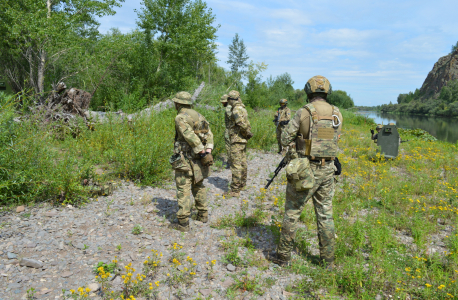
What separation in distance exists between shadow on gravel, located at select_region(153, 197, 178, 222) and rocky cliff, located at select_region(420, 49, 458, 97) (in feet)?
311

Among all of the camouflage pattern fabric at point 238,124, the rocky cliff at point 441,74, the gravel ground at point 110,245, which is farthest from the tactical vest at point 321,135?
the rocky cliff at point 441,74

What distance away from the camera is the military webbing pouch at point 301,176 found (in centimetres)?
319

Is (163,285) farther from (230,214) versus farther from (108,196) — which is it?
(108,196)

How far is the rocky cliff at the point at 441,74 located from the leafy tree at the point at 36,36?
93.5 metres

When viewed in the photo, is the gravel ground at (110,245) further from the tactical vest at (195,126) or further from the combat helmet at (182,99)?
the combat helmet at (182,99)

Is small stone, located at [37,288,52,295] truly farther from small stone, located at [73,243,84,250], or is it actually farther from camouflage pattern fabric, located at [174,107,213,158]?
camouflage pattern fabric, located at [174,107,213,158]

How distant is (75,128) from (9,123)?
3.42 m

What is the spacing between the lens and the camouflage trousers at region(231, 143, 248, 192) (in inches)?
232

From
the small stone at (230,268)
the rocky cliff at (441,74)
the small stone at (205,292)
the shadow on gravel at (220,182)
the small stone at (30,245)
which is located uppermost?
the rocky cliff at (441,74)

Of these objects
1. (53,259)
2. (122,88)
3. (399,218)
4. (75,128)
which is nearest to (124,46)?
(122,88)

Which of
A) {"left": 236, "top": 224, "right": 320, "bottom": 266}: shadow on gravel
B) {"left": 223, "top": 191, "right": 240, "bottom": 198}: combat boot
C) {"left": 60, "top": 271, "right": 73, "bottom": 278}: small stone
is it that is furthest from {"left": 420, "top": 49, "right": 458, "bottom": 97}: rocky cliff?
{"left": 60, "top": 271, "right": 73, "bottom": 278}: small stone

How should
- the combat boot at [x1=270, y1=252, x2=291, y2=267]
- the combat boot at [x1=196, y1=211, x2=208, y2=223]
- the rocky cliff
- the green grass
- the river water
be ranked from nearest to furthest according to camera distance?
the combat boot at [x1=270, y1=252, x2=291, y2=267], the green grass, the combat boot at [x1=196, y1=211, x2=208, y2=223], the river water, the rocky cliff

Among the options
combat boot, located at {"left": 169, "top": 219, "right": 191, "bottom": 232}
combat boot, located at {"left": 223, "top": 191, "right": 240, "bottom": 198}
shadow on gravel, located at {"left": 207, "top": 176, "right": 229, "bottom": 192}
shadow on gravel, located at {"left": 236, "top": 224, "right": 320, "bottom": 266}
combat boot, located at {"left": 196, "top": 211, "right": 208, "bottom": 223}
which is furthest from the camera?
shadow on gravel, located at {"left": 207, "top": 176, "right": 229, "bottom": 192}

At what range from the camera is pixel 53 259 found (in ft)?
10.5
